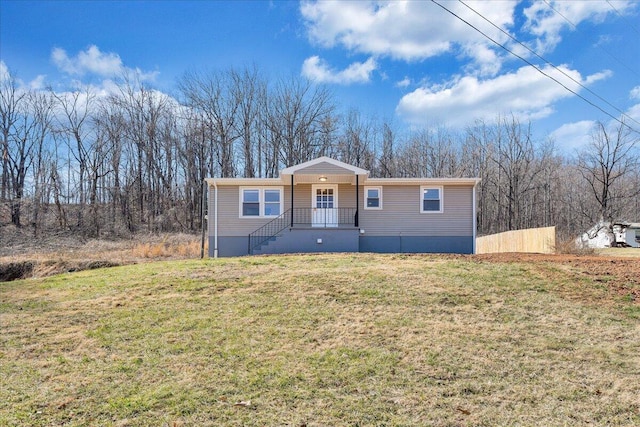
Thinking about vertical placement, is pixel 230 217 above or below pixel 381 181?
below

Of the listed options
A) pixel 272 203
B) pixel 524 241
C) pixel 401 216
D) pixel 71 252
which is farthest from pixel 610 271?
pixel 71 252

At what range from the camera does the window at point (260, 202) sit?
54.7 ft

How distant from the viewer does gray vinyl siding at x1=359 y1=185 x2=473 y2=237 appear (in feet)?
54.9

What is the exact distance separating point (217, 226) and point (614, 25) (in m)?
15.1

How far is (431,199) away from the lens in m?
16.8

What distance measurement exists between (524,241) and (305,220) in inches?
368

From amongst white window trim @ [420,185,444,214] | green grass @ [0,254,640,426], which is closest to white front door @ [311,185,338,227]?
white window trim @ [420,185,444,214]

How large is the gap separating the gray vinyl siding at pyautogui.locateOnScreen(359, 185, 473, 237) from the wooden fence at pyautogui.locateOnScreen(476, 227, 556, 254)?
228cm

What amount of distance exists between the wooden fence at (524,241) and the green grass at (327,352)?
6.74 m

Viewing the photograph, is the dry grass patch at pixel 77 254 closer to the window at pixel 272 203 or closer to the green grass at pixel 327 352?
the window at pixel 272 203

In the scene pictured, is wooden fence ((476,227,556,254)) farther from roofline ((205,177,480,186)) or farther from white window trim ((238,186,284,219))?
white window trim ((238,186,284,219))

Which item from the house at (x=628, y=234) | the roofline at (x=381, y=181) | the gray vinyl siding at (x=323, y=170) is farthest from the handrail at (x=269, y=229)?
the house at (x=628, y=234)

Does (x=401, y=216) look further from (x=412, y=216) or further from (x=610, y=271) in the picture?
(x=610, y=271)

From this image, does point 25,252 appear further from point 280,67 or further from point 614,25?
point 614,25
